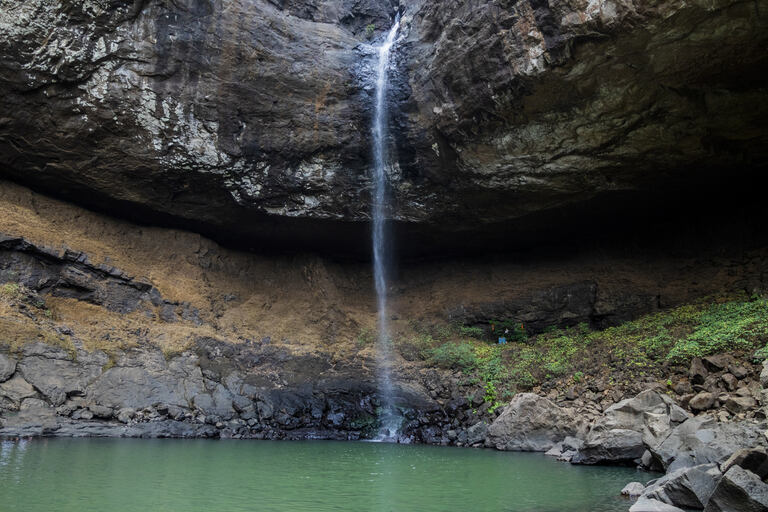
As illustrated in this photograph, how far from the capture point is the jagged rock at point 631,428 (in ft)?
28.3

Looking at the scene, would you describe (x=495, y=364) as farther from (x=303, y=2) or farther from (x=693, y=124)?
(x=303, y=2)

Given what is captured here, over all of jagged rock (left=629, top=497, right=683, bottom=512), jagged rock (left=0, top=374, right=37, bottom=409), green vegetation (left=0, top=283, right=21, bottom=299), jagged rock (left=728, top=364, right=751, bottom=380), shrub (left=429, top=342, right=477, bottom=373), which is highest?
green vegetation (left=0, top=283, right=21, bottom=299)

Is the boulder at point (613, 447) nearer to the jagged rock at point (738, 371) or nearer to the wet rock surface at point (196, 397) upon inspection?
the jagged rock at point (738, 371)

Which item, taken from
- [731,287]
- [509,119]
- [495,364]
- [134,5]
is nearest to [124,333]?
[134,5]

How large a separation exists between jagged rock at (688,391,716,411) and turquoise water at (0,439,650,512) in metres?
1.94

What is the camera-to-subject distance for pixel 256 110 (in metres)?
15.4

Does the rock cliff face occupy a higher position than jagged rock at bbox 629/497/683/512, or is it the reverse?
the rock cliff face

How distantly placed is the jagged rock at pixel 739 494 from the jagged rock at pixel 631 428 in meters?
3.54

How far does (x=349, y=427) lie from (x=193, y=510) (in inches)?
325

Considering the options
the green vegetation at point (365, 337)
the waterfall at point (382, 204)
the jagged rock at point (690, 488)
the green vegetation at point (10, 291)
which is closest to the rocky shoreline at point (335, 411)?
the jagged rock at point (690, 488)

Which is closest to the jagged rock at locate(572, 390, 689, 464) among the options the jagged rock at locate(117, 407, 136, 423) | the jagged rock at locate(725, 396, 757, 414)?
the jagged rock at locate(725, 396, 757, 414)

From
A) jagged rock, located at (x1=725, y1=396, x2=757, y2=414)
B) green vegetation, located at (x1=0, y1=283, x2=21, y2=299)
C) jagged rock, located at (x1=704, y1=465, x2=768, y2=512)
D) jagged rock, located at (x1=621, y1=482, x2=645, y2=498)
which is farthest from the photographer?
green vegetation, located at (x1=0, y1=283, x2=21, y2=299)

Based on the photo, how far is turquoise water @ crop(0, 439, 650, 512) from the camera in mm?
5824

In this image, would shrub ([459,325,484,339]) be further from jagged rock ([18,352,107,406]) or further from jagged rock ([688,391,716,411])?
jagged rock ([18,352,107,406])
